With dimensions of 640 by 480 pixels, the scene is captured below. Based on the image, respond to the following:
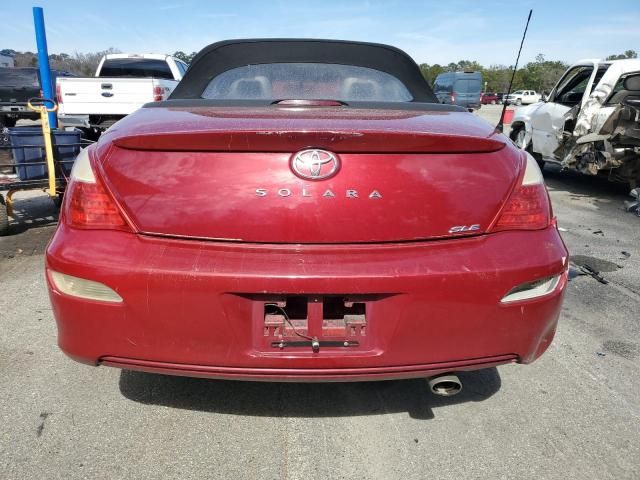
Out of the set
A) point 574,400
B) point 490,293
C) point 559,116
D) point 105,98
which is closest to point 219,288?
point 490,293

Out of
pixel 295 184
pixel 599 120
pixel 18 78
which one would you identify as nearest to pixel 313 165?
pixel 295 184

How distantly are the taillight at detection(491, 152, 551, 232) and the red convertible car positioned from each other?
0.04 feet

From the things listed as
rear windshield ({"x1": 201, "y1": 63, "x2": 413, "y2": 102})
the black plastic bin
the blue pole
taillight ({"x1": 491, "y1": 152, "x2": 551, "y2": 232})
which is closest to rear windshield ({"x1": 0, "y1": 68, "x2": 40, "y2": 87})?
the blue pole

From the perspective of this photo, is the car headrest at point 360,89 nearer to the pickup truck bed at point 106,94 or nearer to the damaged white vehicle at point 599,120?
the damaged white vehicle at point 599,120

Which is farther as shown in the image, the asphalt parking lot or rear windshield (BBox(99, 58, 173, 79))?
rear windshield (BBox(99, 58, 173, 79))

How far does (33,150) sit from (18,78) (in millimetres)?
12034

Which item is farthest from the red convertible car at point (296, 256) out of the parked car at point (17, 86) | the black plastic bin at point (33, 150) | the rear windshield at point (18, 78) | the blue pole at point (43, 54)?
the rear windshield at point (18, 78)

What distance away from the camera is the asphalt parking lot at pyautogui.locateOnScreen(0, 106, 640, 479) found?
2.04m

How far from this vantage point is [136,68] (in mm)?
12648

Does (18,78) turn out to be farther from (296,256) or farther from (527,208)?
(527,208)

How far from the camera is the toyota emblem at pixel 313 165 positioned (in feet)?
6.14

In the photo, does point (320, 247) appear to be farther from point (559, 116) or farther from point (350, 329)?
point (559, 116)

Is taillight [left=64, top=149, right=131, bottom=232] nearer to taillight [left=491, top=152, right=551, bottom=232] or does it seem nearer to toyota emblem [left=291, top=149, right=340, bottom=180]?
toyota emblem [left=291, top=149, right=340, bottom=180]

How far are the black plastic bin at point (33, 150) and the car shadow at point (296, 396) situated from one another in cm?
360
